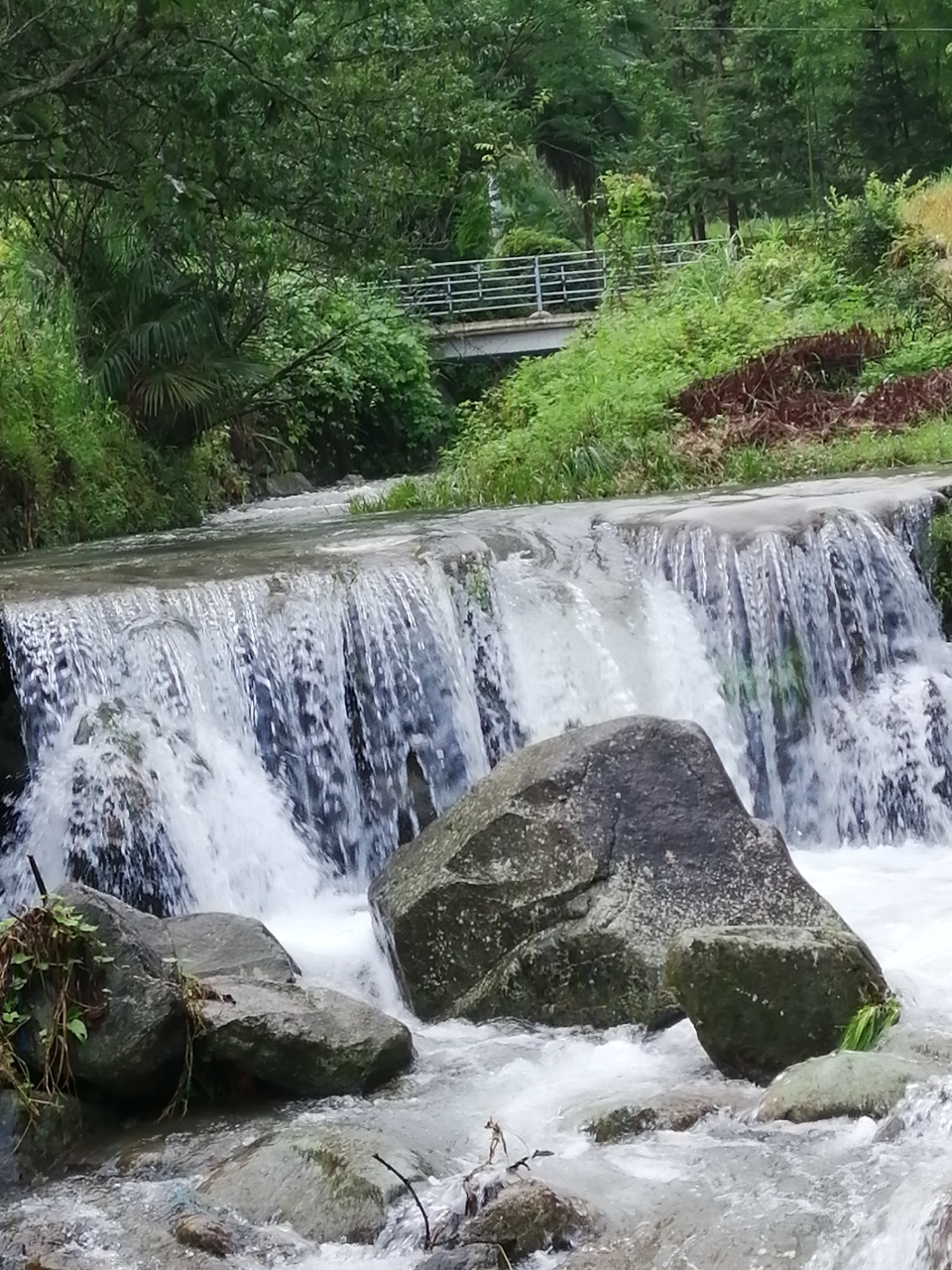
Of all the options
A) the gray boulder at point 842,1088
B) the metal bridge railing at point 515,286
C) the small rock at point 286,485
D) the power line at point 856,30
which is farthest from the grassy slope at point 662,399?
the power line at point 856,30

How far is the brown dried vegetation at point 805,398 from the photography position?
15.7 meters

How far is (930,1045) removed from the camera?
5.86 m

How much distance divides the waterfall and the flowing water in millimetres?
15

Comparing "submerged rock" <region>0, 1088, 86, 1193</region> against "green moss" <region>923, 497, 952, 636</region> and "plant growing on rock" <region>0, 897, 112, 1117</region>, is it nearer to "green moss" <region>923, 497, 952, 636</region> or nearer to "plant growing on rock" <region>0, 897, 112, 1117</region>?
"plant growing on rock" <region>0, 897, 112, 1117</region>

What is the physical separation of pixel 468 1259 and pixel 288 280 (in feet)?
54.9

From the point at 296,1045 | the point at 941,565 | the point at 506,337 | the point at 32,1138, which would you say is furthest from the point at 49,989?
the point at 506,337

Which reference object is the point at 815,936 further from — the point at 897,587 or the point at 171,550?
the point at 171,550

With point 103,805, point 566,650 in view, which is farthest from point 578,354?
point 103,805

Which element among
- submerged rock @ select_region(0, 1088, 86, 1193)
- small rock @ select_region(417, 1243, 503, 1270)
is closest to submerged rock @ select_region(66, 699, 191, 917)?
submerged rock @ select_region(0, 1088, 86, 1193)

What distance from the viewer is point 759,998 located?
600 cm

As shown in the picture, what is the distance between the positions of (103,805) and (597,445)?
816cm

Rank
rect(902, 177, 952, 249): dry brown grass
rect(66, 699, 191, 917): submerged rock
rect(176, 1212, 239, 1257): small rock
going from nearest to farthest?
rect(176, 1212, 239, 1257): small rock → rect(66, 699, 191, 917): submerged rock → rect(902, 177, 952, 249): dry brown grass

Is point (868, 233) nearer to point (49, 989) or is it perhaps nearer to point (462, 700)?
point (462, 700)

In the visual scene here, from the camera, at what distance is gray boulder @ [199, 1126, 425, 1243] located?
5.02 m
